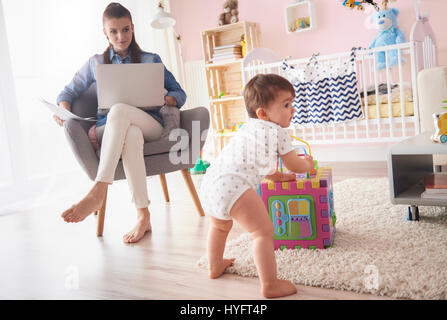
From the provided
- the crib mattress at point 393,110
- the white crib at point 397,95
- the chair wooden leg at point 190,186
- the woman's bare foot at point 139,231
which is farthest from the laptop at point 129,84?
the crib mattress at point 393,110

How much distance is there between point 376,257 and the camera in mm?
1205

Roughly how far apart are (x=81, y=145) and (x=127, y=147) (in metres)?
0.20

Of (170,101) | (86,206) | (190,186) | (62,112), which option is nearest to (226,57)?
(170,101)

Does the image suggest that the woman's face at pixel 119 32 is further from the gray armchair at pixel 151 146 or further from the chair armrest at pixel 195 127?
the chair armrest at pixel 195 127

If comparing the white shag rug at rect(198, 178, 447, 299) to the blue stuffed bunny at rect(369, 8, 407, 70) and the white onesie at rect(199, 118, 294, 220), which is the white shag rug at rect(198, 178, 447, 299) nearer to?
the white onesie at rect(199, 118, 294, 220)

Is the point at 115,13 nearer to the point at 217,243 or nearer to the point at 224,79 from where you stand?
the point at 217,243

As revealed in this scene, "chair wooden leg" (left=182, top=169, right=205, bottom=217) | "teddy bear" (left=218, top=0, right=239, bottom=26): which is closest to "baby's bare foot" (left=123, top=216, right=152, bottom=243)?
"chair wooden leg" (left=182, top=169, right=205, bottom=217)

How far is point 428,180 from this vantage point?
1.61 m

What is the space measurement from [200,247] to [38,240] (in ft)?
2.71

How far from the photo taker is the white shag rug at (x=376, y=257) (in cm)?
102

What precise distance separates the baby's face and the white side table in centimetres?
52
